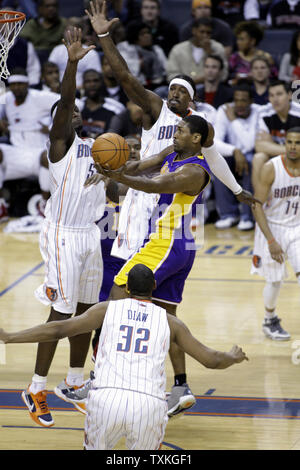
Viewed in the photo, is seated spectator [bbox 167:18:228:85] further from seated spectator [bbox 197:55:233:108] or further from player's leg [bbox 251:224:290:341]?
player's leg [bbox 251:224:290:341]

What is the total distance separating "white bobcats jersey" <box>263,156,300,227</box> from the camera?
7934 mm

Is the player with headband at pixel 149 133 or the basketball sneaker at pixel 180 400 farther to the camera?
the player with headband at pixel 149 133

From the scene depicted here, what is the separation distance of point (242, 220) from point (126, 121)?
222 centimetres

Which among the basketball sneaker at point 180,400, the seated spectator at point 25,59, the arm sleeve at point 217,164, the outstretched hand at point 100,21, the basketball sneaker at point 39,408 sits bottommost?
the basketball sneaker at point 39,408

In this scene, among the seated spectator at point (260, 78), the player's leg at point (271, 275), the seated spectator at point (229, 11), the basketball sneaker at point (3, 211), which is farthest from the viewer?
the seated spectator at point (229, 11)

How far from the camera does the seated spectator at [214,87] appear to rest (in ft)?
41.7

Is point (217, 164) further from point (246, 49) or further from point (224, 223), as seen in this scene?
point (246, 49)

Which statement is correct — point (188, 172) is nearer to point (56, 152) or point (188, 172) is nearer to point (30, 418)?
point (56, 152)

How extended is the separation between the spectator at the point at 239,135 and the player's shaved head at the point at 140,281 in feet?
24.3

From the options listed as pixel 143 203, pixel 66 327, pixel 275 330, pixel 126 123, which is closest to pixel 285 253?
pixel 275 330

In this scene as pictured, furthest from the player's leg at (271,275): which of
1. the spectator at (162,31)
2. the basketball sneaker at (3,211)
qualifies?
the spectator at (162,31)

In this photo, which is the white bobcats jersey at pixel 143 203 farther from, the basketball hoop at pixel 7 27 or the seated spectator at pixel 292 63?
the seated spectator at pixel 292 63

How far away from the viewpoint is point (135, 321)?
4.62 meters
